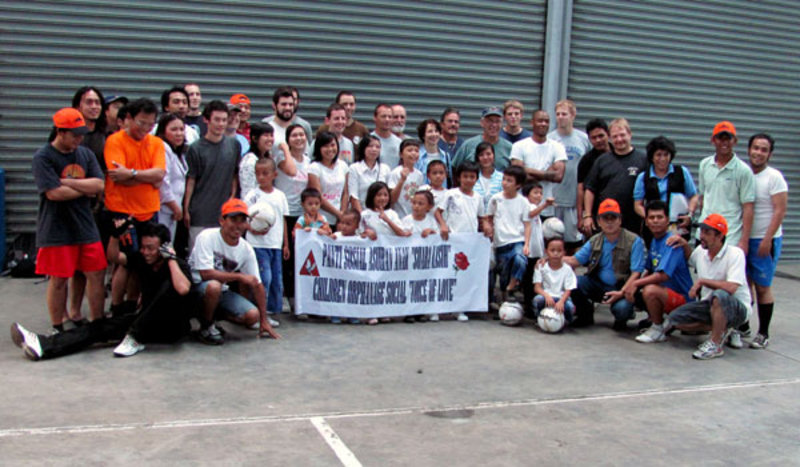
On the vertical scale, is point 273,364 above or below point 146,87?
below

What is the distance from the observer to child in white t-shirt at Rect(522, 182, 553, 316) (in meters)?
7.39

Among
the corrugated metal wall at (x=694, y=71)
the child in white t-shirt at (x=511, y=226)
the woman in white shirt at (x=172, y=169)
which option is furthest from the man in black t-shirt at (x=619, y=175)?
the woman in white shirt at (x=172, y=169)

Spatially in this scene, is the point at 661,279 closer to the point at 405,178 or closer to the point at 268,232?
the point at 405,178

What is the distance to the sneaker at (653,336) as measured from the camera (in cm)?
668

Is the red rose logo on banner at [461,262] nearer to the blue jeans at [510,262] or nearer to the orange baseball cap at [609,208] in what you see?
the blue jeans at [510,262]

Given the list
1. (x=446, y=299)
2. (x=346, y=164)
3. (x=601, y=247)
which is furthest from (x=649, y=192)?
(x=346, y=164)

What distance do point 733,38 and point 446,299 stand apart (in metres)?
7.47

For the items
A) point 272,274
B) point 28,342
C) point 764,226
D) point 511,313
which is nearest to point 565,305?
point 511,313

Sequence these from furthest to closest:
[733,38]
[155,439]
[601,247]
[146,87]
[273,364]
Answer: [733,38] → [146,87] → [601,247] → [273,364] → [155,439]

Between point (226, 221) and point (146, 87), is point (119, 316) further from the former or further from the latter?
point (146, 87)

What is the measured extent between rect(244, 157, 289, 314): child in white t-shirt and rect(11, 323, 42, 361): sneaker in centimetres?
195

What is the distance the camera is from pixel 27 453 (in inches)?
149

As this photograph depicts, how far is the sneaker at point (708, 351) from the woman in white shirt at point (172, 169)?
474 centimetres

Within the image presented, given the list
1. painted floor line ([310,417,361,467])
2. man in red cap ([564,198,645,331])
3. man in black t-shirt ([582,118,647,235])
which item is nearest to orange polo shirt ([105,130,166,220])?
painted floor line ([310,417,361,467])
